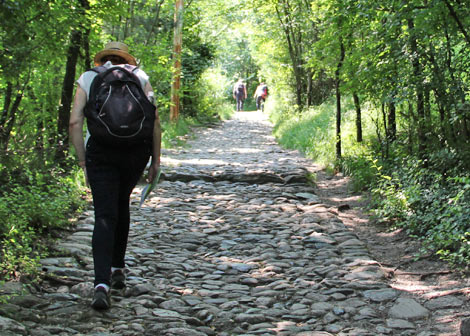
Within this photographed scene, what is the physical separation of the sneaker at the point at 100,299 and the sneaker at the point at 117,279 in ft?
1.84

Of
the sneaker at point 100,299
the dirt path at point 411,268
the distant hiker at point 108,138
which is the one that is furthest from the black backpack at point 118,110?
the dirt path at point 411,268

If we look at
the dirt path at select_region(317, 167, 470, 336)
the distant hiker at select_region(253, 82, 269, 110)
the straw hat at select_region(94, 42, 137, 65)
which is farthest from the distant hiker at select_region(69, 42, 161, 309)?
the distant hiker at select_region(253, 82, 269, 110)

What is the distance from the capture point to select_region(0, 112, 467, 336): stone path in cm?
394

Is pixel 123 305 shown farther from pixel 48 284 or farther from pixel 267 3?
pixel 267 3

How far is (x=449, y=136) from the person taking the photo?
267 inches

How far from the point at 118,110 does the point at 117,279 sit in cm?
150

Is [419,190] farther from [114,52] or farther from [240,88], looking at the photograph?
[240,88]

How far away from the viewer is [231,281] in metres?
5.15

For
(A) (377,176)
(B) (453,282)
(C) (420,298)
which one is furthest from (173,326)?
(A) (377,176)

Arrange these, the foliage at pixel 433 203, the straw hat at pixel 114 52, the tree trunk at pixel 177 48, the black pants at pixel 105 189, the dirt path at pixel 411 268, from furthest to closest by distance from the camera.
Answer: the tree trunk at pixel 177 48 → the foliage at pixel 433 203 → the straw hat at pixel 114 52 → the dirt path at pixel 411 268 → the black pants at pixel 105 189

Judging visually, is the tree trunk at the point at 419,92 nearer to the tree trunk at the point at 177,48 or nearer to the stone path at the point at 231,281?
the stone path at the point at 231,281

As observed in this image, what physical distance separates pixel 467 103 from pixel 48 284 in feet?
15.3

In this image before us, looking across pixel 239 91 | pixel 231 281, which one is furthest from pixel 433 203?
pixel 239 91

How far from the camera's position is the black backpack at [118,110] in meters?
3.95
